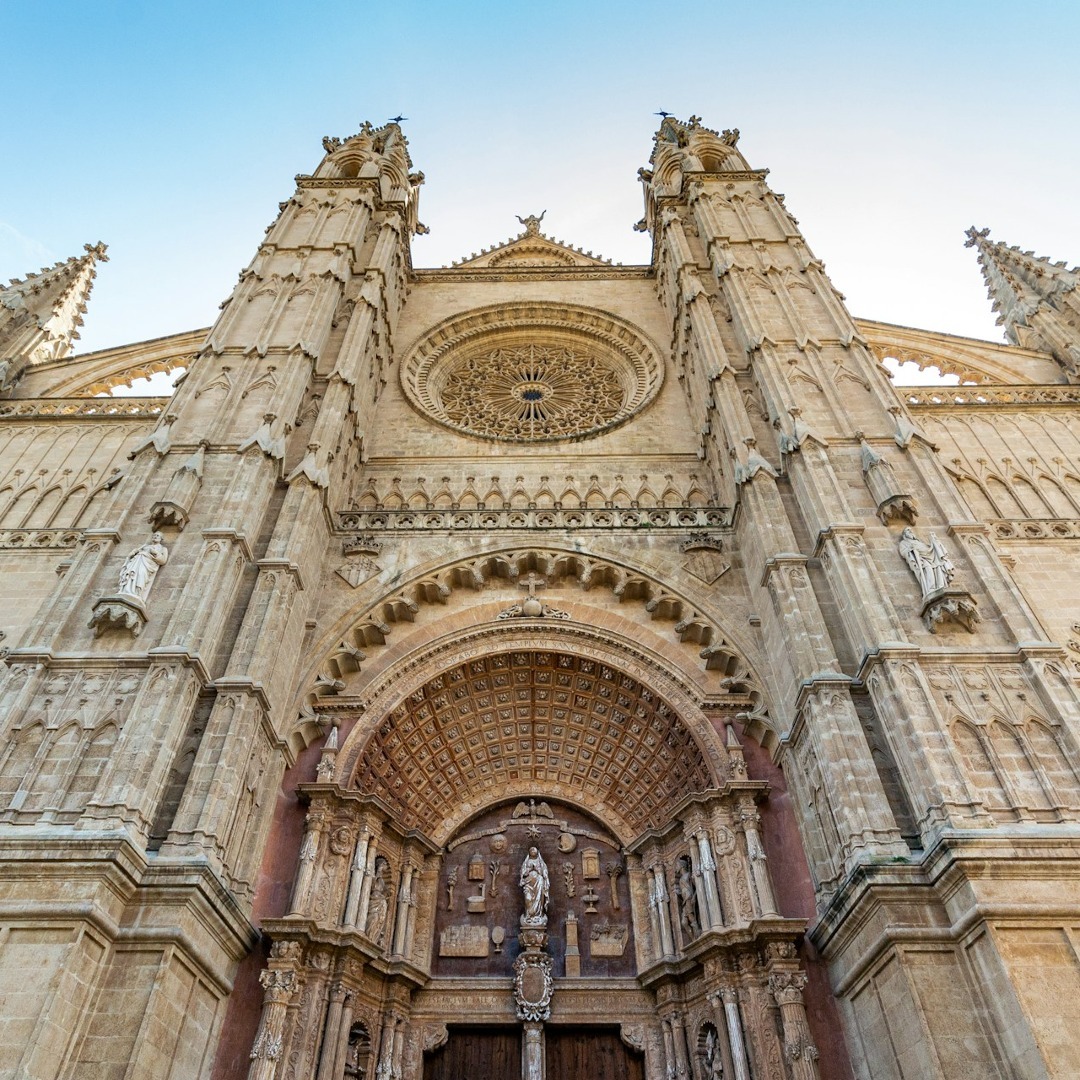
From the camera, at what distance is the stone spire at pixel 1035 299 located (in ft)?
63.1

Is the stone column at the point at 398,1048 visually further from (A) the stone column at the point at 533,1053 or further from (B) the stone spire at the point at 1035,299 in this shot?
(B) the stone spire at the point at 1035,299

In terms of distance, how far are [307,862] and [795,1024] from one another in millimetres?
5454

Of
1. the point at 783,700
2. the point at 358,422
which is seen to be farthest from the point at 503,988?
the point at 358,422

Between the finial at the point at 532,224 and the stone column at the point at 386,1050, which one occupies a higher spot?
the finial at the point at 532,224

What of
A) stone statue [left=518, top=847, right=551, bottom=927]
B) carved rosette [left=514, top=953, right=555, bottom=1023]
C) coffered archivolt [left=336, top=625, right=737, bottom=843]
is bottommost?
carved rosette [left=514, top=953, right=555, bottom=1023]

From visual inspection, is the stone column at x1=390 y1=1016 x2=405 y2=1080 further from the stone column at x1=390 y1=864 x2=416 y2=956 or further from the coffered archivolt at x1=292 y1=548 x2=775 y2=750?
the coffered archivolt at x1=292 y1=548 x2=775 y2=750

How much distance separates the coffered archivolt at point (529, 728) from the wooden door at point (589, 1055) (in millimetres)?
2565

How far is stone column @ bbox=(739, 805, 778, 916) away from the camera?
368 inches

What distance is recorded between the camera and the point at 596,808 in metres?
12.4

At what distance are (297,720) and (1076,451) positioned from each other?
1430cm

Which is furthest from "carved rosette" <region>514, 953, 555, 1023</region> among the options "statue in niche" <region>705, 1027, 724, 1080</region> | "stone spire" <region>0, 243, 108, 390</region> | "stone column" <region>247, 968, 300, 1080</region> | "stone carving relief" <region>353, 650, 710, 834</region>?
"stone spire" <region>0, 243, 108, 390</region>

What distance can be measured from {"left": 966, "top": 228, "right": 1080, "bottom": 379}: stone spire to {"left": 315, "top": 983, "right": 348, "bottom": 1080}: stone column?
18045mm

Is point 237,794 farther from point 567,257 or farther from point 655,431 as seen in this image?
point 567,257

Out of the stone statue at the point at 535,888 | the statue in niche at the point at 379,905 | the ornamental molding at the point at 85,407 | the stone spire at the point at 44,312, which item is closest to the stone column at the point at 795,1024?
the stone statue at the point at 535,888
